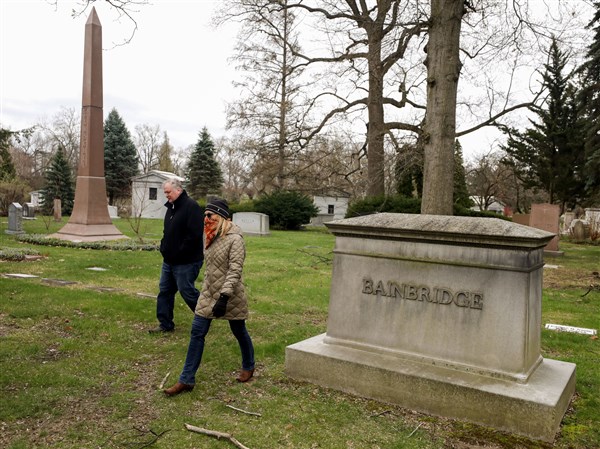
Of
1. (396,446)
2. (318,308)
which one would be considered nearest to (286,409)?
(396,446)

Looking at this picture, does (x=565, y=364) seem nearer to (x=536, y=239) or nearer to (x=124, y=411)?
(x=536, y=239)

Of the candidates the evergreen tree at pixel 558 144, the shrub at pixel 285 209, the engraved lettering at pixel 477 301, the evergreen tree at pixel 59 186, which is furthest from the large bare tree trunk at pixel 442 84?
the evergreen tree at pixel 59 186

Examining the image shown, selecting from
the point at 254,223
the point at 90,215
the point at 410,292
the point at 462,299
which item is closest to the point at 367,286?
the point at 410,292

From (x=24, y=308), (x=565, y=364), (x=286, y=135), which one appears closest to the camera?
(x=565, y=364)

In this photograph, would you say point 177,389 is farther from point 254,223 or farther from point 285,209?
point 285,209

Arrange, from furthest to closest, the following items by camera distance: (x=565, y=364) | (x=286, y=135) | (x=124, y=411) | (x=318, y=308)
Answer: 1. (x=286, y=135)
2. (x=318, y=308)
3. (x=565, y=364)
4. (x=124, y=411)

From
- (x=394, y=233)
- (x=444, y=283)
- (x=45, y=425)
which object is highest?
(x=394, y=233)

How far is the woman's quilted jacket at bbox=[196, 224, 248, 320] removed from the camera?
4644 mm

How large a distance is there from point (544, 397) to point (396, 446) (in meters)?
1.23

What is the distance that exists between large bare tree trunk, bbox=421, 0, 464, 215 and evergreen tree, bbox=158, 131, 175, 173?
6332 cm

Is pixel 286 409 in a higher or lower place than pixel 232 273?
lower

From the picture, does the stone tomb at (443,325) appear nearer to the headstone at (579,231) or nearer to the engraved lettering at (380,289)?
the engraved lettering at (380,289)

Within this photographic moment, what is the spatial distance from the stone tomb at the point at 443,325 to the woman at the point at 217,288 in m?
0.85

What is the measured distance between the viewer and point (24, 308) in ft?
24.7
